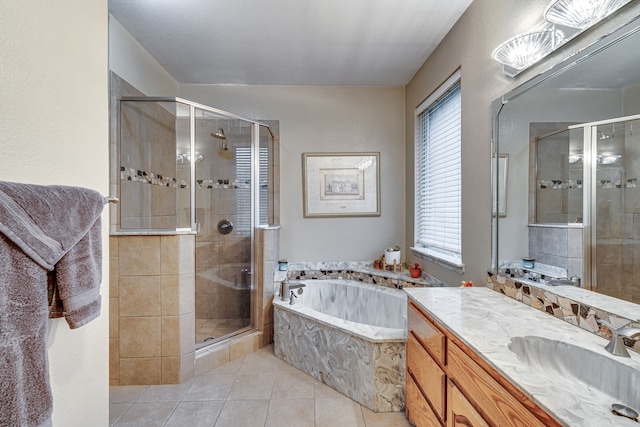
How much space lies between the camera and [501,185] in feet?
5.23

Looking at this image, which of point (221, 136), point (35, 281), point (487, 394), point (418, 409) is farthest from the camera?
point (221, 136)

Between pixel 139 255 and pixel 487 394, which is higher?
pixel 139 255

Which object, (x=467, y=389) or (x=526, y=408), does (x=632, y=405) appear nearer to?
(x=526, y=408)

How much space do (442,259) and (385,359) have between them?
964 millimetres

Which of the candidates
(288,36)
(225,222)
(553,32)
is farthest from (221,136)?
(553,32)

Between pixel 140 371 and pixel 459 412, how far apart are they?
210 centimetres

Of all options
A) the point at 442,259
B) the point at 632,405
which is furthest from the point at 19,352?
the point at 442,259

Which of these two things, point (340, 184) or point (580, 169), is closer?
point (580, 169)

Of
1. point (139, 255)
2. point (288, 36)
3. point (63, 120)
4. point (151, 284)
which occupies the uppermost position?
point (288, 36)

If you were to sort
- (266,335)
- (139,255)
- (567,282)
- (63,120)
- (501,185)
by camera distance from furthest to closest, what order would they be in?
(266,335) → (139,255) → (501,185) → (567,282) → (63,120)

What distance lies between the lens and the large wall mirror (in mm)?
949

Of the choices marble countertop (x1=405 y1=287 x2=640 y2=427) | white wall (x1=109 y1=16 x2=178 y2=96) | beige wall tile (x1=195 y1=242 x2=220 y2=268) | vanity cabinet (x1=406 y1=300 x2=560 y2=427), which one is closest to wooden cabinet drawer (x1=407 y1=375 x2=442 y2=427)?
vanity cabinet (x1=406 y1=300 x2=560 y2=427)

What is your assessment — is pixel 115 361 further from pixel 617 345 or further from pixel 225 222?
pixel 617 345

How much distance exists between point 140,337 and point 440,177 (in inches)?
106
